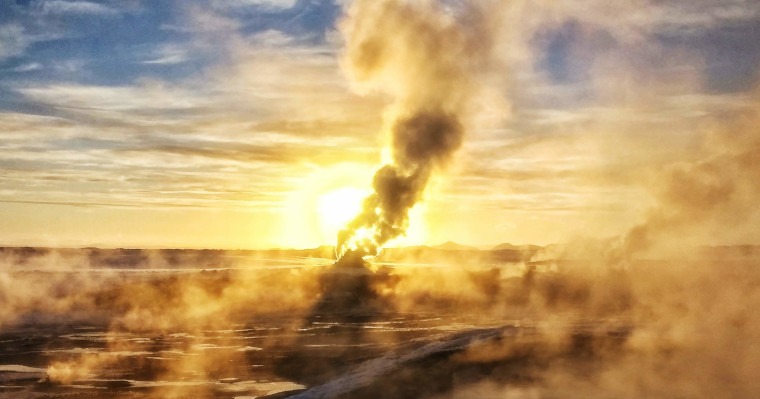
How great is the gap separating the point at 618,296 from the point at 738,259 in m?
7.22

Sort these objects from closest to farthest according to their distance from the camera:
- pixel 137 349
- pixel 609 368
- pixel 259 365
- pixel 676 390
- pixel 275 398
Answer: pixel 676 390, pixel 609 368, pixel 275 398, pixel 259 365, pixel 137 349

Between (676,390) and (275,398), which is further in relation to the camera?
(275,398)

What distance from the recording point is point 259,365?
25.7 m

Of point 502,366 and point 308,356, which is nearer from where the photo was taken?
point 502,366

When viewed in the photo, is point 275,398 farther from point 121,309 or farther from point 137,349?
point 121,309

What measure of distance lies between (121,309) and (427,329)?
21188mm

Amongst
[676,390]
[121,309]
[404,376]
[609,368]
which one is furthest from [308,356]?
[121,309]

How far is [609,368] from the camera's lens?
1714 cm

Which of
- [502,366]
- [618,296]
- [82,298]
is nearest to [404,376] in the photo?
[502,366]

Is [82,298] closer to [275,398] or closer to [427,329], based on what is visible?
[427,329]

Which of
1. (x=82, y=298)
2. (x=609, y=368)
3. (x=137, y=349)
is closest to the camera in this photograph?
(x=609, y=368)

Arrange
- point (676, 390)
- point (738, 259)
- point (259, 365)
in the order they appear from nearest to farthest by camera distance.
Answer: point (676, 390)
point (259, 365)
point (738, 259)

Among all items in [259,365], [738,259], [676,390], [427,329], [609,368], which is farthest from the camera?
[738,259]

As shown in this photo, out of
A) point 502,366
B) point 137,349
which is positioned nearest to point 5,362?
point 137,349
